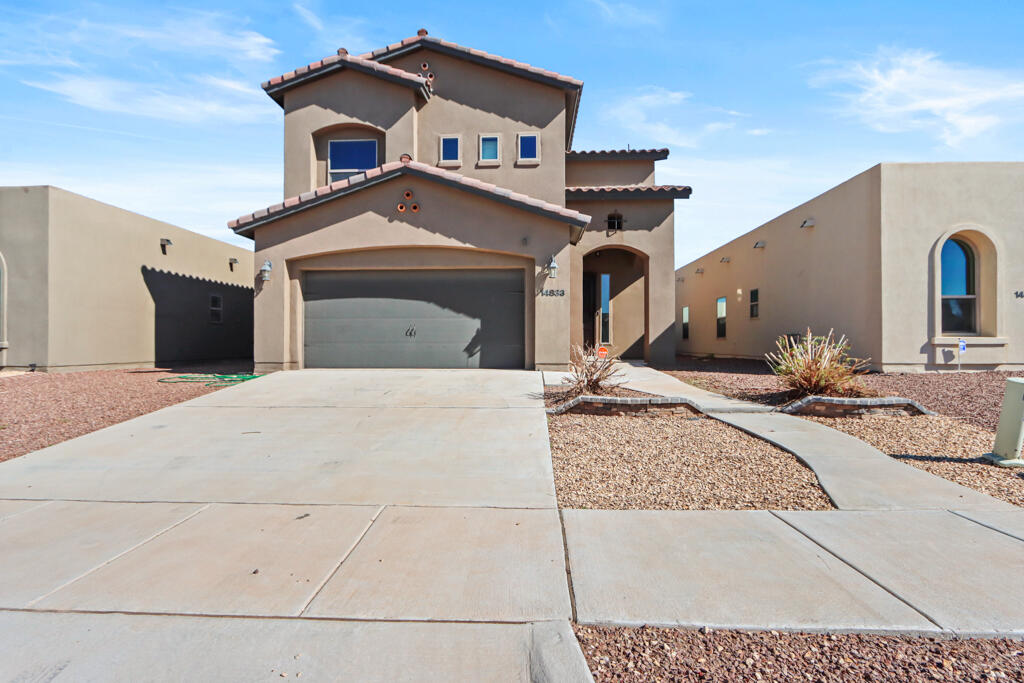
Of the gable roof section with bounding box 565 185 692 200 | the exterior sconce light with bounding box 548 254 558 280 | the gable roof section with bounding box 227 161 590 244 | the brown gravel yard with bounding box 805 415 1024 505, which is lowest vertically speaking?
the brown gravel yard with bounding box 805 415 1024 505

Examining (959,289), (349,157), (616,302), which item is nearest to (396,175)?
(349,157)

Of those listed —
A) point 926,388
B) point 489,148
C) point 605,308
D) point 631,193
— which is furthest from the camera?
point 605,308

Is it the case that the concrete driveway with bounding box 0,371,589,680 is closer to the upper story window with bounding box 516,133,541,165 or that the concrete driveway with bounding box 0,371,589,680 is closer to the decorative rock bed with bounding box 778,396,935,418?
the decorative rock bed with bounding box 778,396,935,418

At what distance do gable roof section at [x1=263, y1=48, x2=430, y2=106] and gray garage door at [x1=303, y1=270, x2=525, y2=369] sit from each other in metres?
5.55

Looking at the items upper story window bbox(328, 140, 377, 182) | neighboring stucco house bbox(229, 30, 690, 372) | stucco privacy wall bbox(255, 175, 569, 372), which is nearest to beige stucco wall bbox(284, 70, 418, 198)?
neighboring stucco house bbox(229, 30, 690, 372)

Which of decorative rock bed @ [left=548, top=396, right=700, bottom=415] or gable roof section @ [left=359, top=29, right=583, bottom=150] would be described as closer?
decorative rock bed @ [left=548, top=396, right=700, bottom=415]

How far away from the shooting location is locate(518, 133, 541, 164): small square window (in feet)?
51.6

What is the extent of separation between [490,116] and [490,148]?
3.00ft

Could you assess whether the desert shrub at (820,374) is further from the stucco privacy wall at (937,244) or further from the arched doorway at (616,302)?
the arched doorway at (616,302)

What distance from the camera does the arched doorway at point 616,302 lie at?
1866 centimetres

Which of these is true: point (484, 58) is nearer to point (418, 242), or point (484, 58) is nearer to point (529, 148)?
point (529, 148)

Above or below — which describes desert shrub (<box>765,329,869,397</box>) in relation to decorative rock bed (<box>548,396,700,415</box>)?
above

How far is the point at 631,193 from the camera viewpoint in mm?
16516

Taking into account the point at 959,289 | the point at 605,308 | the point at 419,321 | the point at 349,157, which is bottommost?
the point at 419,321
